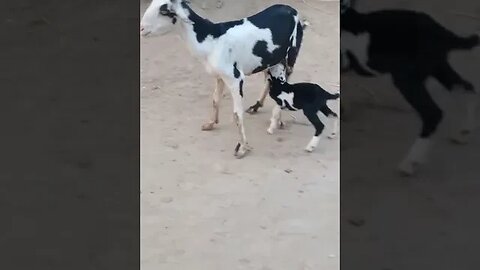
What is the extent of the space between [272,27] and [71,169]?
29.7 inches

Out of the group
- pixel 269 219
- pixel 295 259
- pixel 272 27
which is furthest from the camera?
pixel 272 27

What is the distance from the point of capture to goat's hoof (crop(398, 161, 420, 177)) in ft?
7.36

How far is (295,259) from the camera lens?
194 cm

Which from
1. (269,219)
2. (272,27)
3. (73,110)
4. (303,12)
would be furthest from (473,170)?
(303,12)

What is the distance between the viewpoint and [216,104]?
2.74m

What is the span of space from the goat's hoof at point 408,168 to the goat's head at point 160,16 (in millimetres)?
774

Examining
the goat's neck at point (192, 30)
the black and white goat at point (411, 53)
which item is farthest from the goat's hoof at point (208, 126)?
the black and white goat at point (411, 53)

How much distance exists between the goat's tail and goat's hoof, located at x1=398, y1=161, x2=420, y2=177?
0.32m

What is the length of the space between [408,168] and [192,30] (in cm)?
75

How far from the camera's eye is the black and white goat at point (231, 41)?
248 centimetres

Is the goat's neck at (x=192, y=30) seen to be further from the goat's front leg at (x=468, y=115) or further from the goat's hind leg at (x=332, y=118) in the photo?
the goat's front leg at (x=468, y=115)

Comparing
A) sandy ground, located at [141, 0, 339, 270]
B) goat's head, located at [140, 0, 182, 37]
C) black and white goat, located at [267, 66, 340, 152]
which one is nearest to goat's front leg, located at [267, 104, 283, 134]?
sandy ground, located at [141, 0, 339, 270]

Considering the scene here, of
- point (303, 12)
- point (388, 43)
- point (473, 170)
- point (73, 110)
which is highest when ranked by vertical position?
point (388, 43)

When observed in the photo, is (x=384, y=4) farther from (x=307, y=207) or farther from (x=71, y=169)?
(x=71, y=169)
